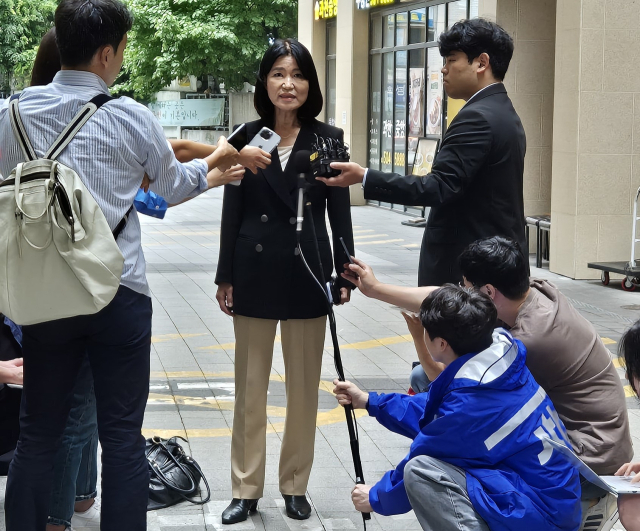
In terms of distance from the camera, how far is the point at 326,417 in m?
5.91

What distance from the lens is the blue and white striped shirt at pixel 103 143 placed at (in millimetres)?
3113

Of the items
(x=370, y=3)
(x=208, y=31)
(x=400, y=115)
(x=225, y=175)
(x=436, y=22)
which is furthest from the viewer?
(x=208, y=31)

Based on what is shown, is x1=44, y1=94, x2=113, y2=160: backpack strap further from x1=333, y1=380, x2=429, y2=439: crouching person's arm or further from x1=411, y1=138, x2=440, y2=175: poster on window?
x1=411, y1=138, x2=440, y2=175: poster on window

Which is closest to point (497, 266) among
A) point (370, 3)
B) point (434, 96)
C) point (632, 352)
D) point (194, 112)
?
point (632, 352)

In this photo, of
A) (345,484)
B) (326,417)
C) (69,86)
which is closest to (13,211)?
(69,86)

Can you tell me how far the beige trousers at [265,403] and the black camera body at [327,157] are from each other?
76cm

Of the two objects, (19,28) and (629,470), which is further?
(19,28)

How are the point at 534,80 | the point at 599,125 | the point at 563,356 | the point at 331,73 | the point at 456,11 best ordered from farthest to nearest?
the point at 331,73
the point at 456,11
the point at 534,80
the point at 599,125
the point at 563,356

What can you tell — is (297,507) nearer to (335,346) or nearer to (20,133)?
(335,346)

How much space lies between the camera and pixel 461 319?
3.12 meters

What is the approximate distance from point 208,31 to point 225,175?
2782cm

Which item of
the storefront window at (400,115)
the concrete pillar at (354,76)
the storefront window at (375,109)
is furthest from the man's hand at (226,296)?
the storefront window at (375,109)

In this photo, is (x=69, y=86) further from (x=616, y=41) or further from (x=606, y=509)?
(x=616, y=41)

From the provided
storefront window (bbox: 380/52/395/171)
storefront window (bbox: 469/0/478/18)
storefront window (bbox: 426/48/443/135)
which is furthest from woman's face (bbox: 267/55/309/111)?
storefront window (bbox: 380/52/395/171)
